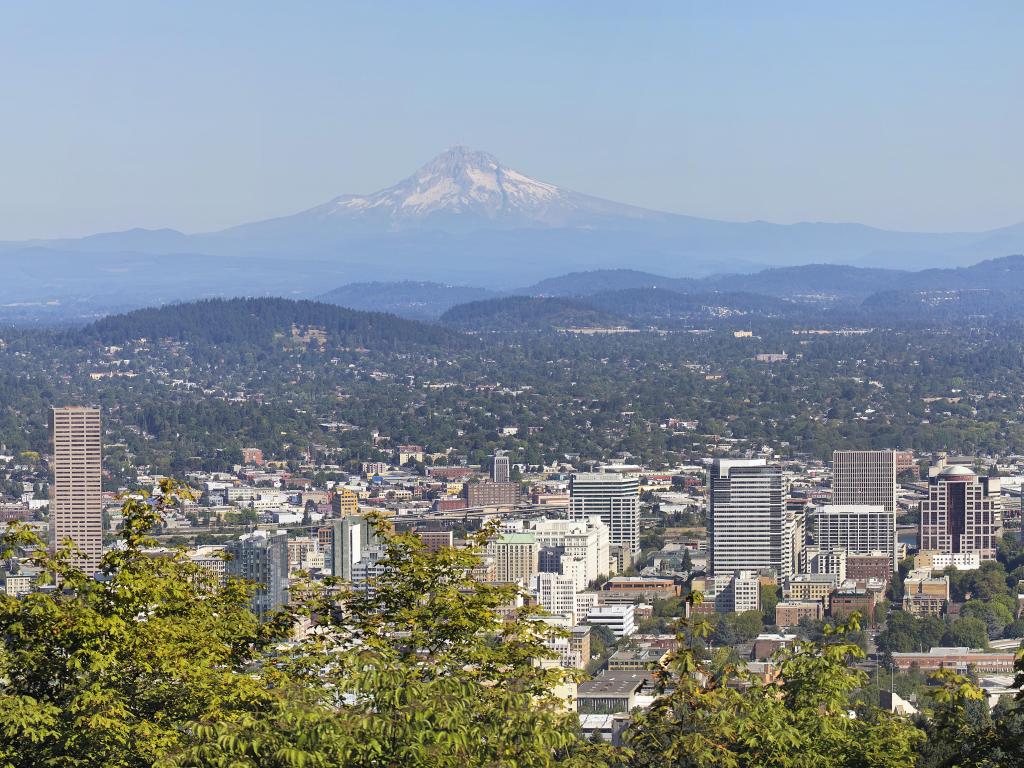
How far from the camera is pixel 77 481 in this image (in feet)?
158

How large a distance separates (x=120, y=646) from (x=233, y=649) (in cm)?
102

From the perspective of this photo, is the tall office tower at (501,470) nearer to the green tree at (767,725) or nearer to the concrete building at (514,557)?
the concrete building at (514,557)

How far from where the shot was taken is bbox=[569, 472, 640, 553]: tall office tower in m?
52.1

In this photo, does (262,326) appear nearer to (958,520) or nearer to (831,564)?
(958,520)

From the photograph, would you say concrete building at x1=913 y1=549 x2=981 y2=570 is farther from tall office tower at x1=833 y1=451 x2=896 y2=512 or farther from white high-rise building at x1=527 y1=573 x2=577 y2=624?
white high-rise building at x1=527 y1=573 x2=577 y2=624

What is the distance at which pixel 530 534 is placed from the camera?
45.4 m

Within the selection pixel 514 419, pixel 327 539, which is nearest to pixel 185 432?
pixel 514 419

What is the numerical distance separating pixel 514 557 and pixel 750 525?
5526mm

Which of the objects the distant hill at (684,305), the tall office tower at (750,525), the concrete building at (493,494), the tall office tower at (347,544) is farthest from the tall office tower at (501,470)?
the distant hill at (684,305)

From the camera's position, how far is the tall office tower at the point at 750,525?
149 ft

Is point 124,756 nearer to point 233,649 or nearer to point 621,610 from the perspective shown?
point 233,649

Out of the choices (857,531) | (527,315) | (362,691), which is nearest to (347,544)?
(857,531)

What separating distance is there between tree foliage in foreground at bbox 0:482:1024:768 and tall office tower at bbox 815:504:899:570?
37232mm

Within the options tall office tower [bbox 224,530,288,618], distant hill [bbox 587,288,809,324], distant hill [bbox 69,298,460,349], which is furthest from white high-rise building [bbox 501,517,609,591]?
distant hill [bbox 587,288,809,324]
